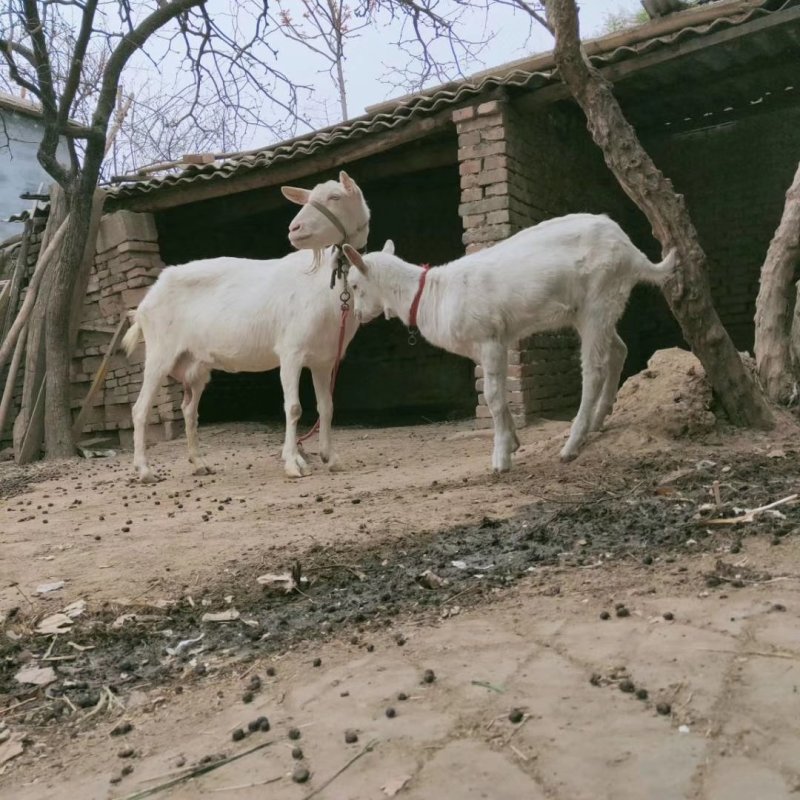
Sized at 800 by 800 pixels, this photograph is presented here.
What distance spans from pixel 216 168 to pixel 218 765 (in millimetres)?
8109

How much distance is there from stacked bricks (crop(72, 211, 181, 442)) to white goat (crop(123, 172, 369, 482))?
2.56 m

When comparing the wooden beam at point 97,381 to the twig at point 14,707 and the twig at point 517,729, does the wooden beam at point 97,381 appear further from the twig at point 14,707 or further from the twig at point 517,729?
the twig at point 517,729

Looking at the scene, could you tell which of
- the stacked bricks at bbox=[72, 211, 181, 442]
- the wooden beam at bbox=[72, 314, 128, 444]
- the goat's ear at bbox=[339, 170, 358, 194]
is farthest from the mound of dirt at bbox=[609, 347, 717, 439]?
the wooden beam at bbox=[72, 314, 128, 444]

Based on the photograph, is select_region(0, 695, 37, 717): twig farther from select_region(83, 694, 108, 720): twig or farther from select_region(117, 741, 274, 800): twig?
select_region(117, 741, 274, 800): twig

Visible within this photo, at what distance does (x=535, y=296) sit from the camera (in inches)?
202

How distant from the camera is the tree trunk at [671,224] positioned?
518 cm

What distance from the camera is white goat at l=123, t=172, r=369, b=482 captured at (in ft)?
20.3

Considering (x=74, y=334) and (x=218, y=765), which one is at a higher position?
(x=74, y=334)

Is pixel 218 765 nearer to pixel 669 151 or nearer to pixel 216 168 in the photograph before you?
pixel 216 168

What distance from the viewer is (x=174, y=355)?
700 cm

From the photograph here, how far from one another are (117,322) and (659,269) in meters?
7.13

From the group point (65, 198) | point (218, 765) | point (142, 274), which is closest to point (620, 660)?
point (218, 765)

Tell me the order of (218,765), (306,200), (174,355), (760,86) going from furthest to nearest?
(760,86) < (174,355) < (306,200) < (218,765)

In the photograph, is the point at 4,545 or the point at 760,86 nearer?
the point at 4,545
